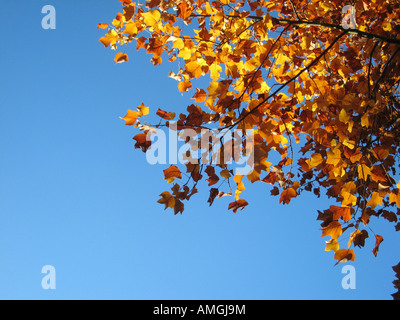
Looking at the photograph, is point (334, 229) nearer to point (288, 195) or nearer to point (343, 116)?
point (288, 195)

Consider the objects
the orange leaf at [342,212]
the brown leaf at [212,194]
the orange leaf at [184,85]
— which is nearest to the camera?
the orange leaf at [342,212]

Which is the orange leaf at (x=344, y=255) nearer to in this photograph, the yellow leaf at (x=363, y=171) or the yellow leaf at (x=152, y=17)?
the yellow leaf at (x=363, y=171)

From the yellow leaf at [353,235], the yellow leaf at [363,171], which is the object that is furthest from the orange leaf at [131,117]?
the yellow leaf at [353,235]

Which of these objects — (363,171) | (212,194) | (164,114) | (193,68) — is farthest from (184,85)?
(363,171)

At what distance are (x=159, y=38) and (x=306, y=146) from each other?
2145 millimetres

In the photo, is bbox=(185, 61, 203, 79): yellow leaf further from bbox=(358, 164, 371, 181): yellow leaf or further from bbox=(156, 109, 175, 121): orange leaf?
bbox=(358, 164, 371, 181): yellow leaf

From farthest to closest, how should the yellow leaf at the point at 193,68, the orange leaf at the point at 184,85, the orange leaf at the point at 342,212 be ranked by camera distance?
the orange leaf at the point at 184,85 → the yellow leaf at the point at 193,68 → the orange leaf at the point at 342,212

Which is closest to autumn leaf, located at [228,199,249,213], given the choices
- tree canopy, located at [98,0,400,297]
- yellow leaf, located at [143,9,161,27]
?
tree canopy, located at [98,0,400,297]

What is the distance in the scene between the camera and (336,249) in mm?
1953

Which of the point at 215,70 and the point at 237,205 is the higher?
the point at 215,70

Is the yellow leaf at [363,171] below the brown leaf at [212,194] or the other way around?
the other way around

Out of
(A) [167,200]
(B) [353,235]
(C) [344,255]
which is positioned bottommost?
(C) [344,255]
